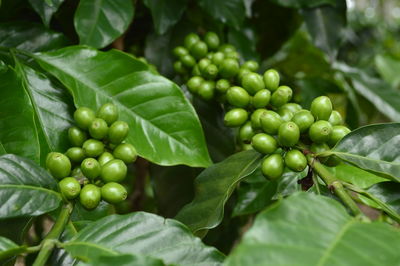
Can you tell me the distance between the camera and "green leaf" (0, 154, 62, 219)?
0.66m

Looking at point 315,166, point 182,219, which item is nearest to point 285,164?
point 315,166

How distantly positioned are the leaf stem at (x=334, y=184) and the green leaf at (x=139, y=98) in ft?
0.76

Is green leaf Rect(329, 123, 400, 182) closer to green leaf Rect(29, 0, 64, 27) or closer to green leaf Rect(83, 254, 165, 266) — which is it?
green leaf Rect(83, 254, 165, 266)

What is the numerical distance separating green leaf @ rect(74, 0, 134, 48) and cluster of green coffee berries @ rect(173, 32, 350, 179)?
16 centimetres

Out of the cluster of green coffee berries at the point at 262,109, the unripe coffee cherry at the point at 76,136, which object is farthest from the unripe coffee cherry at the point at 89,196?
the cluster of green coffee berries at the point at 262,109

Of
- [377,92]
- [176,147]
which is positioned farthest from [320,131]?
[377,92]

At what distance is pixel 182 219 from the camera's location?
841 millimetres

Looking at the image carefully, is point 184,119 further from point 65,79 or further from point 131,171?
point 131,171

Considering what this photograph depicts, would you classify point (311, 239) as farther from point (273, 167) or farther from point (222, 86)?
point (222, 86)

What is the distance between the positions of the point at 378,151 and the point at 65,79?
547 mm

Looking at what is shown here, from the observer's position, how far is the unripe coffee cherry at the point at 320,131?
727 millimetres

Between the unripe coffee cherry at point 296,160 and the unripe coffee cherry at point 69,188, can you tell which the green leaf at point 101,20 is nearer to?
the unripe coffee cherry at point 69,188

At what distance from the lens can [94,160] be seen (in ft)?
2.41

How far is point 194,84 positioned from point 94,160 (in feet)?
1.27
